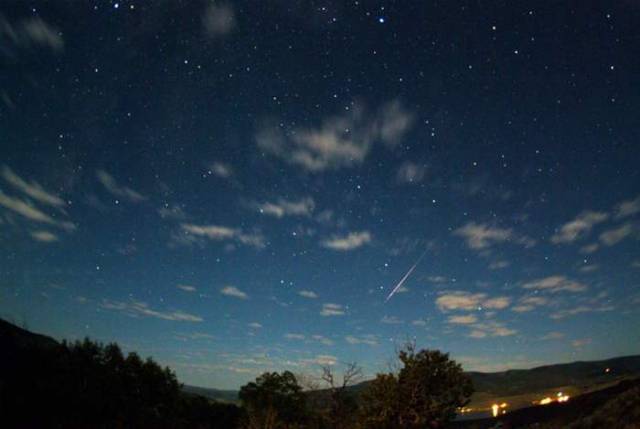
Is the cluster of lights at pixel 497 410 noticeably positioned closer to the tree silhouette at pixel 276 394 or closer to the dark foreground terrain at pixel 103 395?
the dark foreground terrain at pixel 103 395

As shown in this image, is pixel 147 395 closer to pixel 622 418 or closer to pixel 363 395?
pixel 363 395

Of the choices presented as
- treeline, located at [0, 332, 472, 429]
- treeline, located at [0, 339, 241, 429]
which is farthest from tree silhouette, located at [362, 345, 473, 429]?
treeline, located at [0, 339, 241, 429]

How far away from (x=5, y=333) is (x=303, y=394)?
Result: 4734cm

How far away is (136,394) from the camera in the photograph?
170ft

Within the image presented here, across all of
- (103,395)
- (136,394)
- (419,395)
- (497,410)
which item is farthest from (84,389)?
(497,410)

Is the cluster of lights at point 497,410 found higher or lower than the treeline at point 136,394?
lower

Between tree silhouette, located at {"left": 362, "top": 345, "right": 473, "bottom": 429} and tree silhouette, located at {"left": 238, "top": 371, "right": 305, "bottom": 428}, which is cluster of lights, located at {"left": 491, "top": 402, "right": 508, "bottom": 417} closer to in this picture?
tree silhouette, located at {"left": 362, "top": 345, "right": 473, "bottom": 429}

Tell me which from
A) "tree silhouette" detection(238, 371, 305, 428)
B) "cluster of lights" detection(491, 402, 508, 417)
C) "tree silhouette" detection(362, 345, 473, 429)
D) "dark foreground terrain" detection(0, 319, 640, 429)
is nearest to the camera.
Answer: "dark foreground terrain" detection(0, 319, 640, 429)

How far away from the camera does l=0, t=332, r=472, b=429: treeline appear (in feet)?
120

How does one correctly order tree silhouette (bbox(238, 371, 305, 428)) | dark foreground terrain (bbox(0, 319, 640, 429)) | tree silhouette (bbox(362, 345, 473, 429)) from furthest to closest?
tree silhouette (bbox(238, 371, 305, 428))
tree silhouette (bbox(362, 345, 473, 429))
dark foreground terrain (bbox(0, 319, 640, 429))

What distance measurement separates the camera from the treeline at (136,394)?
3672 cm

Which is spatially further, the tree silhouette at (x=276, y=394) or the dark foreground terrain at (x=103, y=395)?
the tree silhouette at (x=276, y=394)

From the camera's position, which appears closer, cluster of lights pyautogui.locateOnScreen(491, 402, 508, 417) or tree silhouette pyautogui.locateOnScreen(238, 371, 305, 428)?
cluster of lights pyautogui.locateOnScreen(491, 402, 508, 417)

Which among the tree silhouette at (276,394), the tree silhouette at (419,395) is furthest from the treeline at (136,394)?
the tree silhouette at (276,394)
